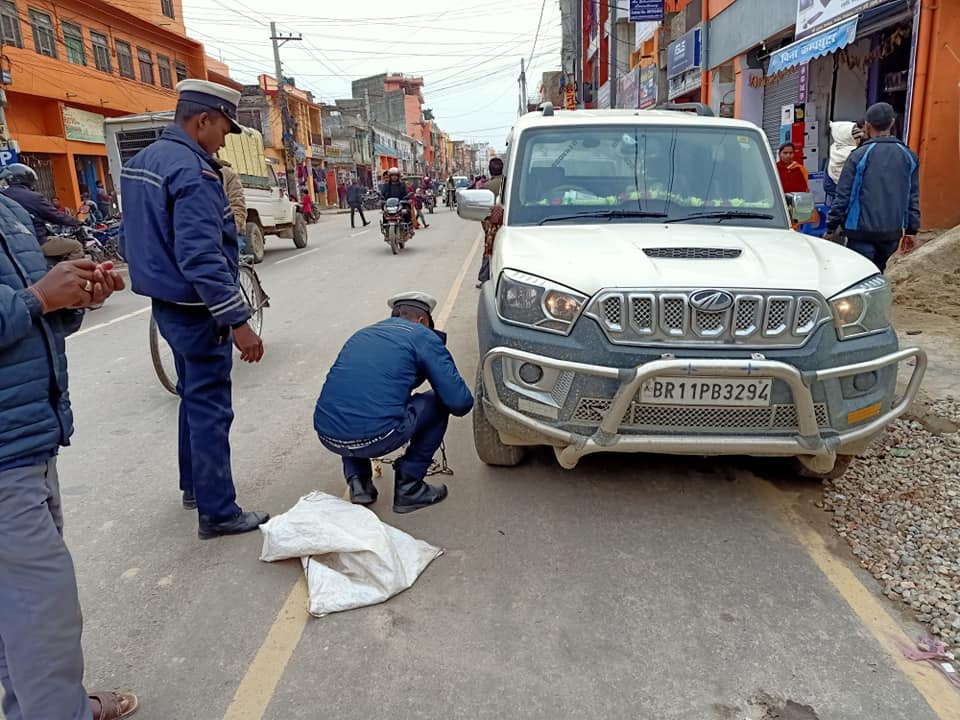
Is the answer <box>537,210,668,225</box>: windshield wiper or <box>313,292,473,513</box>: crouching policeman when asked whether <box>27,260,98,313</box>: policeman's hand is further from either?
<box>537,210,668,225</box>: windshield wiper

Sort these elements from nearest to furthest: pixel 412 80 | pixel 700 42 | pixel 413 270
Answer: pixel 413 270
pixel 700 42
pixel 412 80

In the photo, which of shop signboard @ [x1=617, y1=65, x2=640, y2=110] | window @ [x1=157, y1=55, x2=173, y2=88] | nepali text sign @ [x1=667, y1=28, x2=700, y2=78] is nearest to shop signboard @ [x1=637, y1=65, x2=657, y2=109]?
shop signboard @ [x1=617, y1=65, x2=640, y2=110]

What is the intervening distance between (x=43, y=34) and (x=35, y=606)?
26.6 m

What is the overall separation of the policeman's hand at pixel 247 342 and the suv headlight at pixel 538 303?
3.76ft

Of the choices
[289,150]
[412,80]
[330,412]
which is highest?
[412,80]

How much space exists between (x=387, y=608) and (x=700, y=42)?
18.8m

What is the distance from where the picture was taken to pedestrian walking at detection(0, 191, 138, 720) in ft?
5.96

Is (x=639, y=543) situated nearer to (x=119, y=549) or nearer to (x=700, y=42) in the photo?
(x=119, y=549)

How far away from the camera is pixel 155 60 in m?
29.8

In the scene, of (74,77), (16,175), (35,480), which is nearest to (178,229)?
(35,480)

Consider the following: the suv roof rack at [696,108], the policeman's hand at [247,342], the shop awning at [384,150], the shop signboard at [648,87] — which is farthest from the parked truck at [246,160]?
the shop awning at [384,150]

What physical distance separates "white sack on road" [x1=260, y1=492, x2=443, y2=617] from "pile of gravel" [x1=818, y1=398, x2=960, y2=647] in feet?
6.42

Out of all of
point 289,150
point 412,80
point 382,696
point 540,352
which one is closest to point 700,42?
point 540,352

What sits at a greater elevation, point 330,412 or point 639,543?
point 330,412
